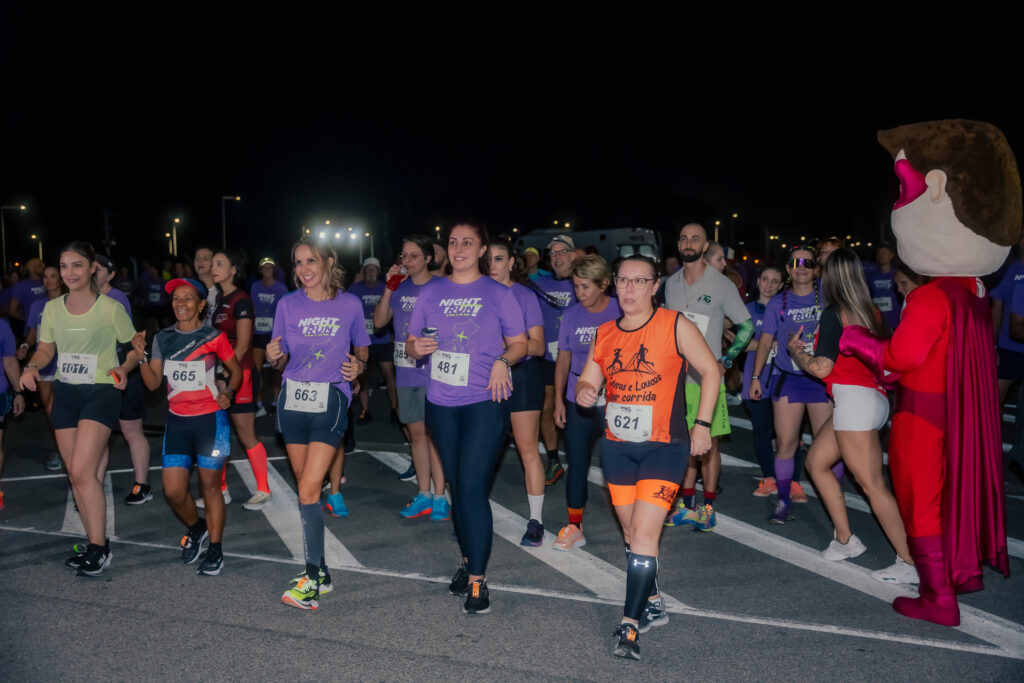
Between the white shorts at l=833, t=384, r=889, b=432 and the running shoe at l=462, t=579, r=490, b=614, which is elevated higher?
the white shorts at l=833, t=384, r=889, b=432

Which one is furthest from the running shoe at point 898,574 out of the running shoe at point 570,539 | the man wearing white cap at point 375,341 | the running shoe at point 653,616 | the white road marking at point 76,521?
the man wearing white cap at point 375,341

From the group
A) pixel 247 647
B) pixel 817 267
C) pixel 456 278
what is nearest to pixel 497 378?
pixel 456 278

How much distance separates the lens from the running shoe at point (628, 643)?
13.6 ft

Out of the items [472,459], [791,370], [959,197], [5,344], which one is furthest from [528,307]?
[5,344]

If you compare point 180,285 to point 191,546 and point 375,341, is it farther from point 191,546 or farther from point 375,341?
point 375,341

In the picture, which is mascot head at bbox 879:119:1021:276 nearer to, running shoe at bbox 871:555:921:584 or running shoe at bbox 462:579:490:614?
running shoe at bbox 871:555:921:584

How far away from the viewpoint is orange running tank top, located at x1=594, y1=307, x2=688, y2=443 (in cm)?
428

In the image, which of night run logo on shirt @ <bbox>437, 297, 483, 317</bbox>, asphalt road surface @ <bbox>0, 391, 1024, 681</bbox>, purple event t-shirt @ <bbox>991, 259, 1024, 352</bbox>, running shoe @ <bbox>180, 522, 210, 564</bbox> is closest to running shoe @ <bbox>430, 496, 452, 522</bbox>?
asphalt road surface @ <bbox>0, 391, 1024, 681</bbox>

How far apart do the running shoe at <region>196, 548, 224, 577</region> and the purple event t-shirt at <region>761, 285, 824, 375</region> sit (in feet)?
13.4

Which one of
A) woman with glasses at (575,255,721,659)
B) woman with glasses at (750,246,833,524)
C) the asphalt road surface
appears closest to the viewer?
the asphalt road surface

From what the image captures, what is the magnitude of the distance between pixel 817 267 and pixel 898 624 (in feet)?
9.38

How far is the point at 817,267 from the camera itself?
259 inches

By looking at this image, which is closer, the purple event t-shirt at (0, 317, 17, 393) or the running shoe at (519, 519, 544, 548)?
the running shoe at (519, 519, 544, 548)

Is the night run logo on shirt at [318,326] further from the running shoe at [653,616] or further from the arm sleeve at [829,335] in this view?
the arm sleeve at [829,335]
